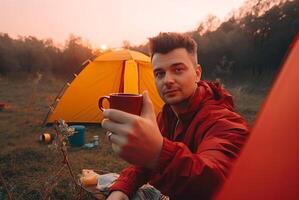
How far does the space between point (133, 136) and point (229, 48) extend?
22.1 meters

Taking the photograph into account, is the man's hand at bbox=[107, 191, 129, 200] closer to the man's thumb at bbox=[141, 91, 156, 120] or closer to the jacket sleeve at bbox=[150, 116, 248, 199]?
the jacket sleeve at bbox=[150, 116, 248, 199]

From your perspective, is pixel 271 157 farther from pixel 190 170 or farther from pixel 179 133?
pixel 179 133

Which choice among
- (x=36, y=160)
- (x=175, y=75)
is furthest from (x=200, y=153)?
(x=36, y=160)

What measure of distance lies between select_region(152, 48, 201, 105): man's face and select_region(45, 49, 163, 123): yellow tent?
5.09m

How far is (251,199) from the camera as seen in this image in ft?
2.56

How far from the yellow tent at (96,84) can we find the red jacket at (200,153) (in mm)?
5205

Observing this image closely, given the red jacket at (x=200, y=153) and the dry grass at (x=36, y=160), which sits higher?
the red jacket at (x=200, y=153)

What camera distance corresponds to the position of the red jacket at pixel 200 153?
1.00 m

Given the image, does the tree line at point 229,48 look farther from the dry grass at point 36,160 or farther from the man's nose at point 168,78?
the man's nose at point 168,78

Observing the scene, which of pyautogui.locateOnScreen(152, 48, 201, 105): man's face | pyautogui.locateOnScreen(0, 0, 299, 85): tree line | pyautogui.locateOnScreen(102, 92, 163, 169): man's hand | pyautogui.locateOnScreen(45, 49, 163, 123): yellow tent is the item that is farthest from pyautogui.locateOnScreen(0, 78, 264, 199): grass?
pyautogui.locateOnScreen(0, 0, 299, 85): tree line

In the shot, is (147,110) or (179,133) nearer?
(147,110)

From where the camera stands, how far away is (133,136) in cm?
85

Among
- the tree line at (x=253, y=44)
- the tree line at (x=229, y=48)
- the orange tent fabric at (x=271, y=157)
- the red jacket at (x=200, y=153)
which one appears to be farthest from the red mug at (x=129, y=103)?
the tree line at (x=229, y=48)

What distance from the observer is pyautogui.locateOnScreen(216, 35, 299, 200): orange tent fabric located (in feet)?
2.54
